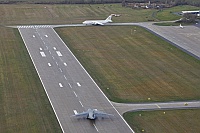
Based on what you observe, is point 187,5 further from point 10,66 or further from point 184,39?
point 10,66

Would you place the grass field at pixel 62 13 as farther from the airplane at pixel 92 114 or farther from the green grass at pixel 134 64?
the airplane at pixel 92 114

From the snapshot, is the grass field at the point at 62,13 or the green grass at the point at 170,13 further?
the green grass at the point at 170,13

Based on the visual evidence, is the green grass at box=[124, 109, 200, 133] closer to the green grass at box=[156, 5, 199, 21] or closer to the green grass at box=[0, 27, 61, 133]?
the green grass at box=[0, 27, 61, 133]

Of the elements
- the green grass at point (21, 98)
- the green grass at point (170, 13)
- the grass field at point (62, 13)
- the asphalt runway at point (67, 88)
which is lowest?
the green grass at point (170, 13)

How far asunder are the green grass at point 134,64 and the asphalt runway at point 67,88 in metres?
2.21

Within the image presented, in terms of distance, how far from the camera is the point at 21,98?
5819cm

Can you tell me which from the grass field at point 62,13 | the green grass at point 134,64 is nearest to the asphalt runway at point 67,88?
the green grass at point 134,64

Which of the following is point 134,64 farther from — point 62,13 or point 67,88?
point 62,13

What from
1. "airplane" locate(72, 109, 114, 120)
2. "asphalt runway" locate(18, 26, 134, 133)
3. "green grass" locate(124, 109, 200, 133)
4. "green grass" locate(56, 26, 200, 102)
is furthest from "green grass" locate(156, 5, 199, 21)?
"airplane" locate(72, 109, 114, 120)

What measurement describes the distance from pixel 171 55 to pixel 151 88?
20.4 metres

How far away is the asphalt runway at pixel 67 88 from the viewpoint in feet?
167

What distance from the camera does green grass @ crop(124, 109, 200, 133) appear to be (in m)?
50.4

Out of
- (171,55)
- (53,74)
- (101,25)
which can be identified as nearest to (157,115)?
(53,74)

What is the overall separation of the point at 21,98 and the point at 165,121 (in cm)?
2096
